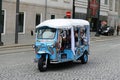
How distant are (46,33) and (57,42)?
65 cm

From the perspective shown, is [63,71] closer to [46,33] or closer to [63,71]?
[63,71]

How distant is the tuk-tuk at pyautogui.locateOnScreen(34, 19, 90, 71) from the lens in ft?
46.5

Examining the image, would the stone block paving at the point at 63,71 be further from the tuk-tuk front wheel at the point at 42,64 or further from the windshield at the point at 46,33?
the windshield at the point at 46,33

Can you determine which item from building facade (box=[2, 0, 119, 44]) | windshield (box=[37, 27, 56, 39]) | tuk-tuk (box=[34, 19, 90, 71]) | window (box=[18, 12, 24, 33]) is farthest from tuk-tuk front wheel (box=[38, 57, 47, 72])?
window (box=[18, 12, 24, 33])

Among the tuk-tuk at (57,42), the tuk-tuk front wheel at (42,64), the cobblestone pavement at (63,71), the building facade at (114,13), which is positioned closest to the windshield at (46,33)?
the tuk-tuk at (57,42)

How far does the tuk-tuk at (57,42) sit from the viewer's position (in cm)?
1418

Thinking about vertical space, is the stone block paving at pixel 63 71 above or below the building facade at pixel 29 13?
below

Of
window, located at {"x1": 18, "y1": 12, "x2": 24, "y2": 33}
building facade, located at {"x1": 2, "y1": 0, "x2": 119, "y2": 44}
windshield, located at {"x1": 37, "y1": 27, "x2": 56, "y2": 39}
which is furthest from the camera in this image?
window, located at {"x1": 18, "y1": 12, "x2": 24, "y2": 33}

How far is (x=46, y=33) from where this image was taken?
48.5 ft

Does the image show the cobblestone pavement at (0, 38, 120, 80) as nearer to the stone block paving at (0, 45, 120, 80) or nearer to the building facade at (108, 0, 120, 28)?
the stone block paving at (0, 45, 120, 80)

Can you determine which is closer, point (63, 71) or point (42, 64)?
point (42, 64)

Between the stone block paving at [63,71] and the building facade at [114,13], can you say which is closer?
the stone block paving at [63,71]

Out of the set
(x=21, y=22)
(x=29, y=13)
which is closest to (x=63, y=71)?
(x=21, y=22)

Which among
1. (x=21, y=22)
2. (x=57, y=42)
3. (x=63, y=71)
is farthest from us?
(x=21, y=22)
